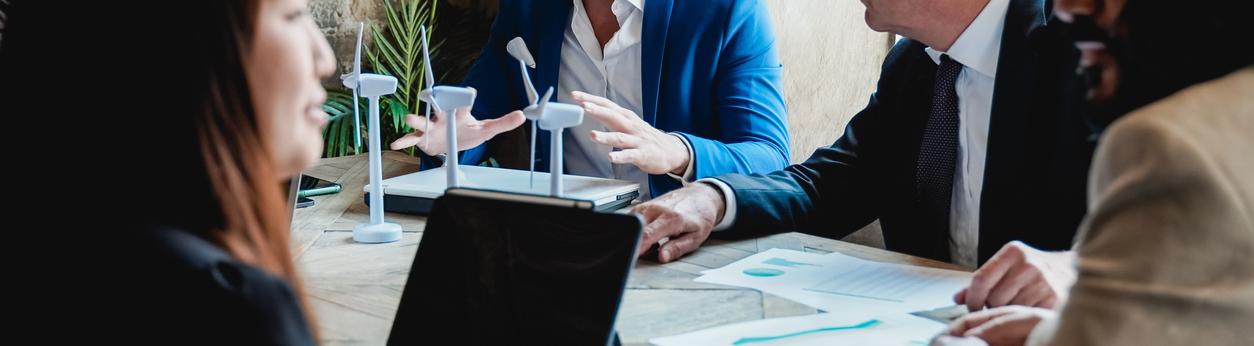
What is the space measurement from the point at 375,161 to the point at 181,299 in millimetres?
1176

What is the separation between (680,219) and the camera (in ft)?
5.70

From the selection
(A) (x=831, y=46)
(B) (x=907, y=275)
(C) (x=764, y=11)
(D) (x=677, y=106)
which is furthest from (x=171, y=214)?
Answer: (A) (x=831, y=46)

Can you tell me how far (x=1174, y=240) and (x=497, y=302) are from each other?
1.99 ft

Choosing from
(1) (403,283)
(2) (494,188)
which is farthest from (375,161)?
(1) (403,283)

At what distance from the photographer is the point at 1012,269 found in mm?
1352

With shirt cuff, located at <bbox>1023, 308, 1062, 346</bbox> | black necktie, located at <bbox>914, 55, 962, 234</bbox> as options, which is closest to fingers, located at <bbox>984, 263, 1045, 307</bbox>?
shirt cuff, located at <bbox>1023, 308, 1062, 346</bbox>

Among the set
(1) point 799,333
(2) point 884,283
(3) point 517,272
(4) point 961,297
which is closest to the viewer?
(3) point 517,272

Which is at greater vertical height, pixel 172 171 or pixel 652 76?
pixel 172 171

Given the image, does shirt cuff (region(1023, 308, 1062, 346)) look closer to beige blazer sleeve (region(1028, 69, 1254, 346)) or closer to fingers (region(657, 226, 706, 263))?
beige blazer sleeve (region(1028, 69, 1254, 346))

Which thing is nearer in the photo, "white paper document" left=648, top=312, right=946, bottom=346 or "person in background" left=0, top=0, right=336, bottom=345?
"person in background" left=0, top=0, right=336, bottom=345

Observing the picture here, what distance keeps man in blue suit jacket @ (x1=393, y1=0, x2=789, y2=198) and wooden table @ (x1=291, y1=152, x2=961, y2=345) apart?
36cm

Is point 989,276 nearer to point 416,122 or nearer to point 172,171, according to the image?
point 172,171

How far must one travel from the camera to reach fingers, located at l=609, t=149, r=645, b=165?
1.97m

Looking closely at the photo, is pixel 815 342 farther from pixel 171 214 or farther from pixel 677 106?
pixel 677 106
